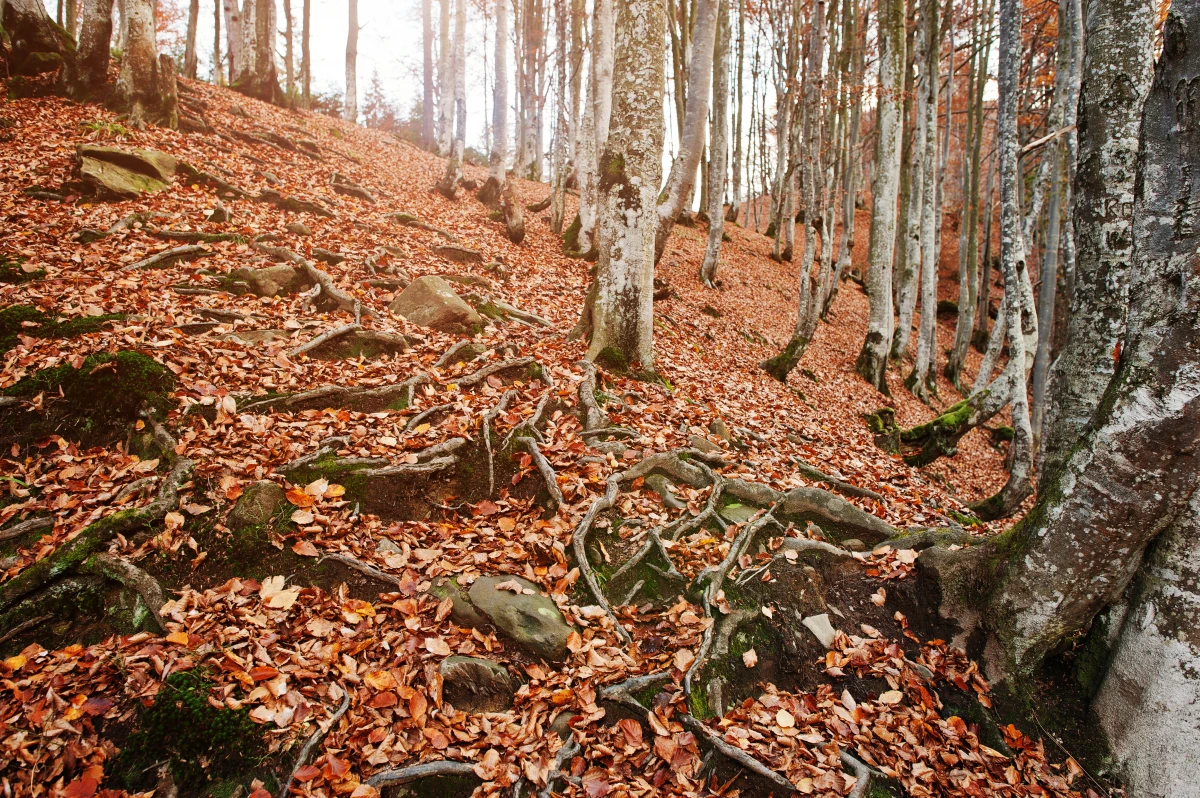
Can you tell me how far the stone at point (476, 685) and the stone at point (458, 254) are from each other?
7.28m

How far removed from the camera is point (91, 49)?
921cm

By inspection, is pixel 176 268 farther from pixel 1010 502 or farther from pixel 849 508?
pixel 1010 502

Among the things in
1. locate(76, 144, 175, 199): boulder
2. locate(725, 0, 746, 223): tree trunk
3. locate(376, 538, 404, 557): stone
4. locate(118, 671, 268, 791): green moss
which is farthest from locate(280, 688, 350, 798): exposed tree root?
locate(725, 0, 746, 223): tree trunk

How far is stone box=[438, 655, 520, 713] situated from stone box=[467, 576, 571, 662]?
228mm

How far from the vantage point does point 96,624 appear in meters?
2.98

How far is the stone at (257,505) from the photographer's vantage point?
3.53m

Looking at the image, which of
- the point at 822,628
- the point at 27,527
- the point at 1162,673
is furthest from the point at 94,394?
the point at 1162,673

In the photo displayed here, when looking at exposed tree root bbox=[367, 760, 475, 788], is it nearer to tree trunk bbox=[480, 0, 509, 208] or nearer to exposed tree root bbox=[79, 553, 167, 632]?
exposed tree root bbox=[79, 553, 167, 632]

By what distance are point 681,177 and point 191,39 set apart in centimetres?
1932

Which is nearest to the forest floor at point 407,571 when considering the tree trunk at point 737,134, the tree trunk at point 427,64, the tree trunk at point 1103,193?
the tree trunk at point 1103,193

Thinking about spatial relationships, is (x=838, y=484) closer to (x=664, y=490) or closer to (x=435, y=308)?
(x=664, y=490)

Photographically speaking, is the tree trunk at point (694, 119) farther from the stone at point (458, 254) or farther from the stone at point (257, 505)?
the stone at point (257, 505)

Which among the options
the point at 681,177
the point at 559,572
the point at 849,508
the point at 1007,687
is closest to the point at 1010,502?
the point at 849,508

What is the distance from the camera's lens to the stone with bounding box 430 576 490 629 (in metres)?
3.30
